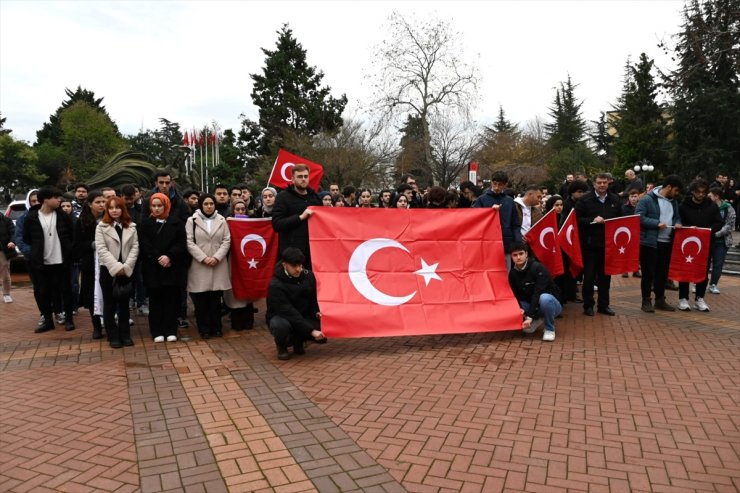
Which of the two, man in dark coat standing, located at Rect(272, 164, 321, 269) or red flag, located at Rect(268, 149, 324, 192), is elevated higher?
red flag, located at Rect(268, 149, 324, 192)

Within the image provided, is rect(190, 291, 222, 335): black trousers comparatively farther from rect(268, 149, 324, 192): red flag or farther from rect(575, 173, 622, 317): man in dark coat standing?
rect(575, 173, 622, 317): man in dark coat standing

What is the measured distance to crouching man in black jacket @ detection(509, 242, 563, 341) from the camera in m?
6.93

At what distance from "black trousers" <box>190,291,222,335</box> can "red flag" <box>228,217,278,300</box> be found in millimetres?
317

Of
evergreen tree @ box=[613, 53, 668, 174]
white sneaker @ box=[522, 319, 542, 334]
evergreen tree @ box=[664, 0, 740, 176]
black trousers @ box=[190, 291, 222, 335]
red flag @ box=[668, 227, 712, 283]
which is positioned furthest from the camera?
evergreen tree @ box=[613, 53, 668, 174]

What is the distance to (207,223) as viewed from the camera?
715cm

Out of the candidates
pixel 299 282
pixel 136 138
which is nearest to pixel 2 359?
pixel 299 282

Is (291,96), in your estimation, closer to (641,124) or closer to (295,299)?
(641,124)

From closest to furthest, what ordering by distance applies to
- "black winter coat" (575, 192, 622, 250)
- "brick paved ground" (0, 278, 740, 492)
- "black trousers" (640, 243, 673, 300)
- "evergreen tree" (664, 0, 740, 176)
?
"brick paved ground" (0, 278, 740, 492) → "black winter coat" (575, 192, 622, 250) → "black trousers" (640, 243, 673, 300) → "evergreen tree" (664, 0, 740, 176)

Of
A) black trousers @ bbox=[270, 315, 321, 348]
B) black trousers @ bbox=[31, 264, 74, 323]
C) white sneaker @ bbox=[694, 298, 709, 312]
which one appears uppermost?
black trousers @ bbox=[31, 264, 74, 323]

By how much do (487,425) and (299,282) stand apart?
2.75 m

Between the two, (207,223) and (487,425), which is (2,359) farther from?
(487,425)

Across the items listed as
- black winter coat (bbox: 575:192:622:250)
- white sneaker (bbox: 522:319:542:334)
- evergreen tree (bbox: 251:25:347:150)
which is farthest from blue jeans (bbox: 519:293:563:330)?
evergreen tree (bbox: 251:25:347:150)

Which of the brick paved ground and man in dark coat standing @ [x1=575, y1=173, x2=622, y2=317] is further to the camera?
man in dark coat standing @ [x1=575, y1=173, x2=622, y2=317]

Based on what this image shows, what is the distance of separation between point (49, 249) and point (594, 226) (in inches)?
307
